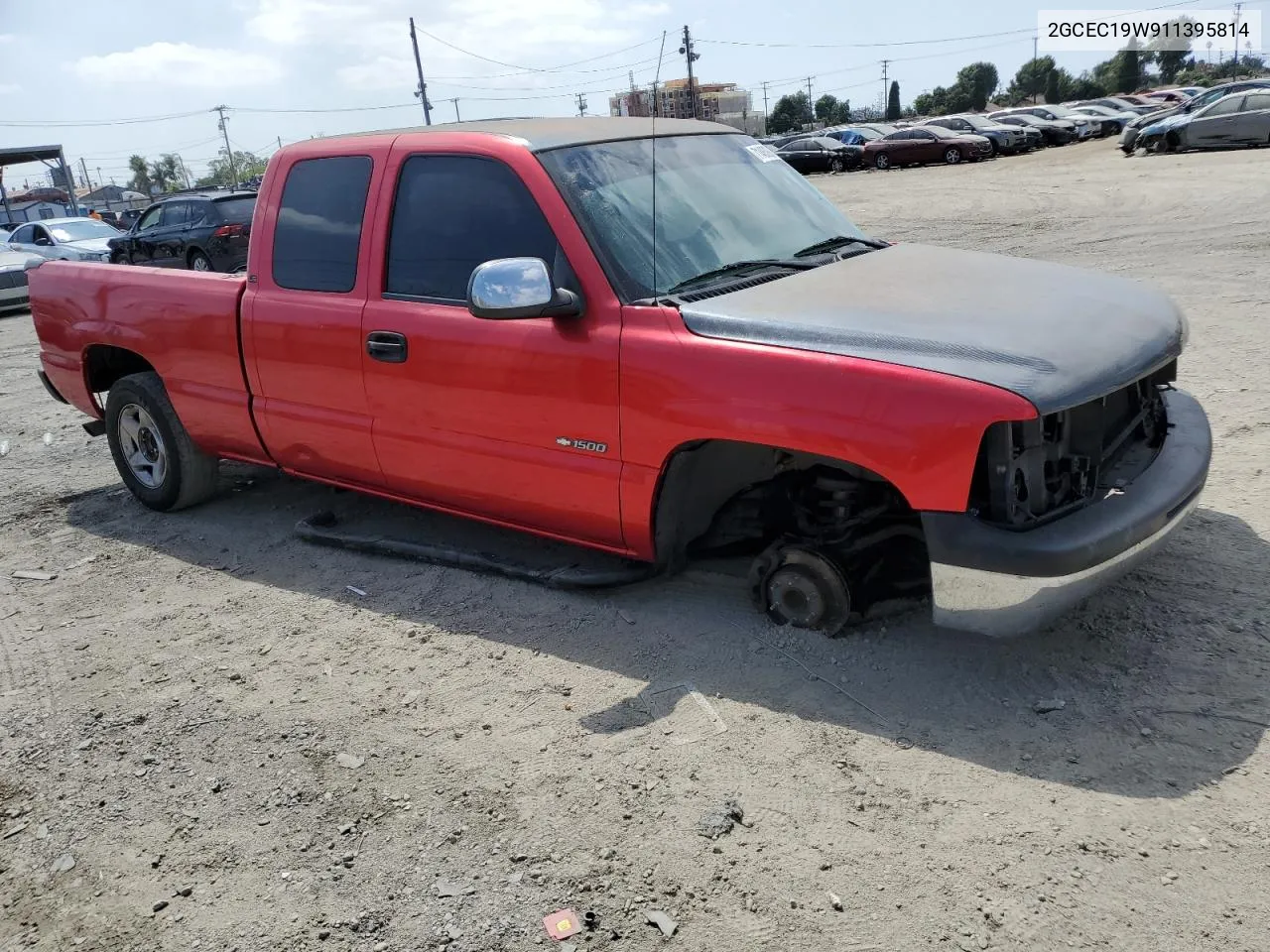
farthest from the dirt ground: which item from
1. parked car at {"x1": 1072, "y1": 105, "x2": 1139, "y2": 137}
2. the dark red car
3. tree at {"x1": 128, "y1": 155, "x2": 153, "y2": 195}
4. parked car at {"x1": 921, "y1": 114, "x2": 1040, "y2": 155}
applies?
tree at {"x1": 128, "y1": 155, "x2": 153, "y2": 195}

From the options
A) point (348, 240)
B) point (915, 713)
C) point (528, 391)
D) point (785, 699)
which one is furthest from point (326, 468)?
point (915, 713)

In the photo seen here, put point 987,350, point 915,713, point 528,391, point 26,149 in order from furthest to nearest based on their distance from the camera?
point 26,149, point 528,391, point 915,713, point 987,350

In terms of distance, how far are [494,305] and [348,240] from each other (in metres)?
1.22

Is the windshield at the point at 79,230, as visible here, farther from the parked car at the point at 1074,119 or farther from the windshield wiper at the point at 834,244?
the parked car at the point at 1074,119

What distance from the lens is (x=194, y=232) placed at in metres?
15.9

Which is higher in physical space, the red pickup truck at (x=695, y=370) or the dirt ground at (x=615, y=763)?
the red pickup truck at (x=695, y=370)

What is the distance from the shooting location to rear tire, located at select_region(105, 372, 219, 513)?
548 cm

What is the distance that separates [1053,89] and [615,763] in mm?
94728

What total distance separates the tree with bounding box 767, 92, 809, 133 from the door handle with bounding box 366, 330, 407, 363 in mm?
55385

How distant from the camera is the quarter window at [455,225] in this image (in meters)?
3.84

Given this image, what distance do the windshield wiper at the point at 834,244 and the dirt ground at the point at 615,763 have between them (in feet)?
4.50

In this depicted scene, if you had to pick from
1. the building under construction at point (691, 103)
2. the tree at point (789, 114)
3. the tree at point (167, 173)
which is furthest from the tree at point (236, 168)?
the building under construction at point (691, 103)

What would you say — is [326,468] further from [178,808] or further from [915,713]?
[915,713]

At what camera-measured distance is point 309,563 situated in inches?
192
